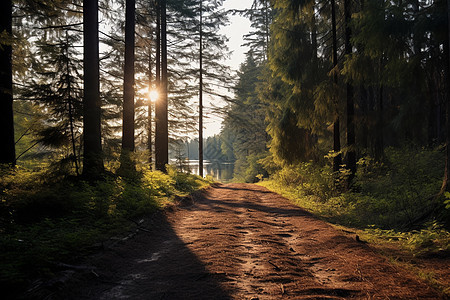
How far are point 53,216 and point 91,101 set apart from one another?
157 inches

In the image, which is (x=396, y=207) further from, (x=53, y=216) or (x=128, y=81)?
(x=128, y=81)

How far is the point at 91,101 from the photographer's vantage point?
8.70 meters

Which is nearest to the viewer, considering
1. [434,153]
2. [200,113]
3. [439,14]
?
[439,14]

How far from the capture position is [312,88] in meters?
13.4

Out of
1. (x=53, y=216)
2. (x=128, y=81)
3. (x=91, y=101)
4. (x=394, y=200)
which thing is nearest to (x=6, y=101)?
(x=91, y=101)

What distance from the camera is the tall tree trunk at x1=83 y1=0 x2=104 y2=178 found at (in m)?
8.63

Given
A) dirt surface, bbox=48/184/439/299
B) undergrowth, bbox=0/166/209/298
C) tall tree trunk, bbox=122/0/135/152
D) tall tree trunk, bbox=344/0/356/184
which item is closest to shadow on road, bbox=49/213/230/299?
dirt surface, bbox=48/184/439/299

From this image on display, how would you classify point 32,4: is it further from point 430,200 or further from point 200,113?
point 200,113

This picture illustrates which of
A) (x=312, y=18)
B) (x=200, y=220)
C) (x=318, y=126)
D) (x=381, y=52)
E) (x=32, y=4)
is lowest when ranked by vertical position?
(x=200, y=220)

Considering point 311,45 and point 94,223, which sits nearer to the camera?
point 94,223

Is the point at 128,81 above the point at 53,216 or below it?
above

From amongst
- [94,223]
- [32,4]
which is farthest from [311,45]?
[94,223]

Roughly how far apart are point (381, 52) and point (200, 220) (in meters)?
7.12

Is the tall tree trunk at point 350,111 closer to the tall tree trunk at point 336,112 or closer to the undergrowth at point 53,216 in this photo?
the tall tree trunk at point 336,112
